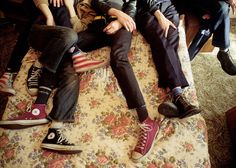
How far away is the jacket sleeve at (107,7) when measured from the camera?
57.7 inches

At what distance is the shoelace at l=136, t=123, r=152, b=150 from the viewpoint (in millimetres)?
1121

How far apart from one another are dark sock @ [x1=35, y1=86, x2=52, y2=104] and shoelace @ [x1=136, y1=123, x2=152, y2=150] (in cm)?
50

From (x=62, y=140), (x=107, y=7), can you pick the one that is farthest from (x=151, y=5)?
(x=62, y=140)

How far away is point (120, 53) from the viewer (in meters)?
1.32

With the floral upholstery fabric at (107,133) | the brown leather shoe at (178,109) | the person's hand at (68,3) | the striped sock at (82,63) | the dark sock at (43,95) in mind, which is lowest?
the floral upholstery fabric at (107,133)

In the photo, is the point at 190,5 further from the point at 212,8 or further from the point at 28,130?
the point at 28,130

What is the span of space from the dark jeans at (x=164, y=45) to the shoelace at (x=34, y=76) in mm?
651

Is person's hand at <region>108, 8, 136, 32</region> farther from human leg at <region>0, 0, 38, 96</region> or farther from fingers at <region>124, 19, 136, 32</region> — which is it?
human leg at <region>0, 0, 38, 96</region>

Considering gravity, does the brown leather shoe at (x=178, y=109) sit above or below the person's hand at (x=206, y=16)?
below

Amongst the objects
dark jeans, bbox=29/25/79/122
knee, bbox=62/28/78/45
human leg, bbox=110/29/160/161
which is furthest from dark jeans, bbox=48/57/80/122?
human leg, bbox=110/29/160/161

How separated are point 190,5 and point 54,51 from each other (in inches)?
39.7

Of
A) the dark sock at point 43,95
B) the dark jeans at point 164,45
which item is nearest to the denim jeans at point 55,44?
the dark sock at point 43,95

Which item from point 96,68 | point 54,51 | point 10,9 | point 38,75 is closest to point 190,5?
point 96,68

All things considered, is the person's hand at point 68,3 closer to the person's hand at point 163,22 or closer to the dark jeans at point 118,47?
the dark jeans at point 118,47
